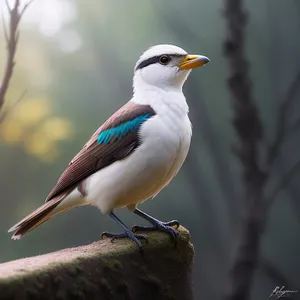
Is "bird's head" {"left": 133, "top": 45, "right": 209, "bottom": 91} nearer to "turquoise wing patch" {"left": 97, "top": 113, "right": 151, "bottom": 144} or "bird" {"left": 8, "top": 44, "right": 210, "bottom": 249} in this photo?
"bird" {"left": 8, "top": 44, "right": 210, "bottom": 249}

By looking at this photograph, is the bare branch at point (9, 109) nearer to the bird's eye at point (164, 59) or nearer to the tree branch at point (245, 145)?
the bird's eye at point (164, 59)

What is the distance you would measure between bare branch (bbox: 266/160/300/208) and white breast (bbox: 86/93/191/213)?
830 mm

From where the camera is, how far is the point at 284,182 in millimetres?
2168

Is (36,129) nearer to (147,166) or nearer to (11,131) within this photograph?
(11,131)

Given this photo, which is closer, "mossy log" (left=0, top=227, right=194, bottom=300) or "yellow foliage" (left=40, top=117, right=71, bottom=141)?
"mossy log" (left=0, top=227, right=194, bottom=300)

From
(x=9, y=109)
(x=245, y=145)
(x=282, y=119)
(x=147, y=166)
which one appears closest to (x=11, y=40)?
(x=9, y=109)

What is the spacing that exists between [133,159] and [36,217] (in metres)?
0.29

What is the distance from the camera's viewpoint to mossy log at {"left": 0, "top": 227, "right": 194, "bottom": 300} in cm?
106

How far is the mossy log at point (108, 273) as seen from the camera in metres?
1.06

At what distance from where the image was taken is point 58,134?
193 centimetres

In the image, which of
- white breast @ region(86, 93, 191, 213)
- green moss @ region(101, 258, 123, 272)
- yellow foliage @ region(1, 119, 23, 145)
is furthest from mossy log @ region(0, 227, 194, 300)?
yellow foliage @ region(1, 119, 23, 145)

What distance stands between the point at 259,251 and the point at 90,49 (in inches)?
38.6

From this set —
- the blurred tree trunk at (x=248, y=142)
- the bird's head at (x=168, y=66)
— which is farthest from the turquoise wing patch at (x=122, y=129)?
the blurred tree trunk at (x=248, y=142)

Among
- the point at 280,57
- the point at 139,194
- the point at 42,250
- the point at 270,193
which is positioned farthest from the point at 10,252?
the point at 280,57
